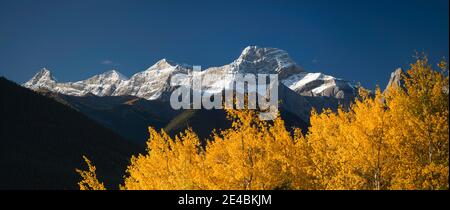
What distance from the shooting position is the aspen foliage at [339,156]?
26.3 metres

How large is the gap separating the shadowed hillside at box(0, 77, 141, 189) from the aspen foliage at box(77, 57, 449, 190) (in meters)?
88.3

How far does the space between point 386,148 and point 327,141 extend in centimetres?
829

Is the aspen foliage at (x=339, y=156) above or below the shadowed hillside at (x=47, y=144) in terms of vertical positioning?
below

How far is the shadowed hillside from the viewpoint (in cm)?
11362

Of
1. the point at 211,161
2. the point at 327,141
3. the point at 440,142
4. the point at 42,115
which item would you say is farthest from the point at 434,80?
the point at 42,115

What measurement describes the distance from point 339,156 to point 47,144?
126 meters

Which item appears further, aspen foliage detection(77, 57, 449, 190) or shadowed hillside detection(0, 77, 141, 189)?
shadowed hillside detection(0, 77, 141, 189)

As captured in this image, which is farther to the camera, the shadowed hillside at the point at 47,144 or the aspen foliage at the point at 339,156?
the shadowed hillside at the point at 47,144

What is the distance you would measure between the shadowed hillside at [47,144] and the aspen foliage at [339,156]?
3478 inches

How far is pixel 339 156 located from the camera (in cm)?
2989

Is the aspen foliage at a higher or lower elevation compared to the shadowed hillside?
lower
